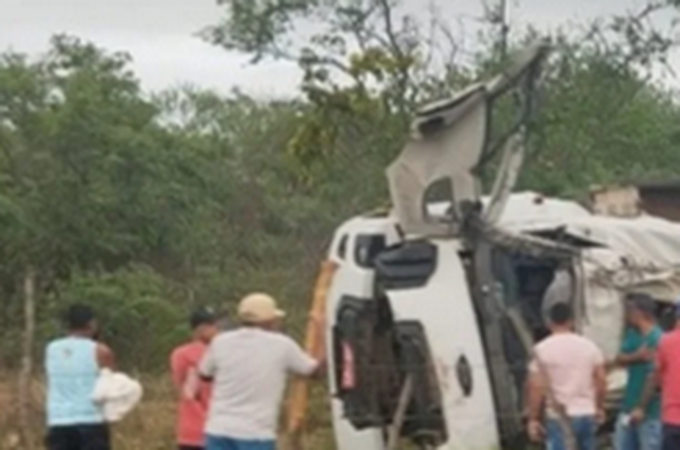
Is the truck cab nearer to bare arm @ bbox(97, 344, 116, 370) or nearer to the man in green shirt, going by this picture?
the man in green shirt

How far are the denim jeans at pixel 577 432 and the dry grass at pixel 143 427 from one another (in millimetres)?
4635

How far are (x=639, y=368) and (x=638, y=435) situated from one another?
428 mm

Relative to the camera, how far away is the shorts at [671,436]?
10570 mm

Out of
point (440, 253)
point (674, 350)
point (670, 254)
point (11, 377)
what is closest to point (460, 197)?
point (440, 253)

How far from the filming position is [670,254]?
13.5 meters

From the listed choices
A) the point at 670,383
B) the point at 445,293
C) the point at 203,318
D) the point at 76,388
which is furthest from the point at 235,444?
the point at 445,293

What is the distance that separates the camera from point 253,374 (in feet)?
32.3

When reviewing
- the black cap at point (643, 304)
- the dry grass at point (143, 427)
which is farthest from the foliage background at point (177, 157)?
the black cap at point (643, 304)

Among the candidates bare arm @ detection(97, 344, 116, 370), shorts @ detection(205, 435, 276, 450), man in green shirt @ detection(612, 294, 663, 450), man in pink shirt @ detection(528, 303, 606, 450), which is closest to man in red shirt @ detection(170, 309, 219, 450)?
bare arm @ detection(97, 344, 116, 370)

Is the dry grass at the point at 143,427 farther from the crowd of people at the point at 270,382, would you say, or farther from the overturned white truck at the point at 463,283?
the crowd of people at the point at 270,382

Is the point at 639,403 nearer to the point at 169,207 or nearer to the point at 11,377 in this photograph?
the point at 11,377

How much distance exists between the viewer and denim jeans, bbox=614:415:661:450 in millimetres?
11305

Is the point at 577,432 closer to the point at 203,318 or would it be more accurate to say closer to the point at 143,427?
the point at 203,318

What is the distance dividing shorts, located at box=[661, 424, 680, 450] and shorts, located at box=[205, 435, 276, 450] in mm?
2235
